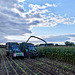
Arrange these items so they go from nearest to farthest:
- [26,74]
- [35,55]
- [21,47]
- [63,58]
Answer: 1. [26,74]
2. [63,58]
3. [35,55]
4. [21,47]

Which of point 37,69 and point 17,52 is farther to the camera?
point 17,52

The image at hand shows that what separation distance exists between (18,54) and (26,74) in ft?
34.3

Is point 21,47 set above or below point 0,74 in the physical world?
above

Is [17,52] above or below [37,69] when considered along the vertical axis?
above

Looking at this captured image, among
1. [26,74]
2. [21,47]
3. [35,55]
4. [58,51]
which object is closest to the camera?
[26,74]

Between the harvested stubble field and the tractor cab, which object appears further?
the tractor cab

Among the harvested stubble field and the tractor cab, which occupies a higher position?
the tractor cab

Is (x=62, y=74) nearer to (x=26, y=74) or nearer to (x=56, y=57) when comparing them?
(x=26, y=74)

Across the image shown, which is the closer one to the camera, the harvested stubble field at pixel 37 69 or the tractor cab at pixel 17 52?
the harvested stubble field at pixel 37 69

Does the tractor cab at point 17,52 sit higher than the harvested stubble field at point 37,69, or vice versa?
the tractor cab at point 17,52

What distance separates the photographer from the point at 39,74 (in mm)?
9727

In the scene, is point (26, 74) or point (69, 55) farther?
point (69, 55)

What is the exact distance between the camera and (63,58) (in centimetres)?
1745

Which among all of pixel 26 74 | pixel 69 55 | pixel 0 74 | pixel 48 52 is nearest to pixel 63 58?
pixel 69 55
